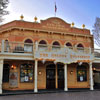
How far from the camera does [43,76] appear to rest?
14.1 m

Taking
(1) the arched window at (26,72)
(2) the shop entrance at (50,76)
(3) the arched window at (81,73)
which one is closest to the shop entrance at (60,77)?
(2) the shop entrance at (50,76)

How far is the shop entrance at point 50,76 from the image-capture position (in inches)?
560

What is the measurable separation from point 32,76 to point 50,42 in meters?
4.33

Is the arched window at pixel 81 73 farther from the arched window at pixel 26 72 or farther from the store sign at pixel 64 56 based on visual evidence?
the arched window at pixel 26 72

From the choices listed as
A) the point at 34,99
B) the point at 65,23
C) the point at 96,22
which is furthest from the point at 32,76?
the point at 96,22

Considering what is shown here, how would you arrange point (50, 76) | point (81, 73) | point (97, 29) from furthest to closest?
1. point (97, 29)
2. point (81, 73)
3. point (50, 76)

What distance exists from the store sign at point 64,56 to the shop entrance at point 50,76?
2.12 meters

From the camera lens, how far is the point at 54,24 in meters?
15.8

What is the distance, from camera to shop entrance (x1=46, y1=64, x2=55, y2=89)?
46.7 ft

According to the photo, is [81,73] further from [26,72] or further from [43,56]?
[26,72]

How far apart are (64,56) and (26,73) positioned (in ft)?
13.7

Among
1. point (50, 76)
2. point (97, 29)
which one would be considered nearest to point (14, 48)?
point (50, 76)

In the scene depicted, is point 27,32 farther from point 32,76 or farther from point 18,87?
point 18,87

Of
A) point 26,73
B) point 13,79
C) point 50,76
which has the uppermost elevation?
point 26,73
